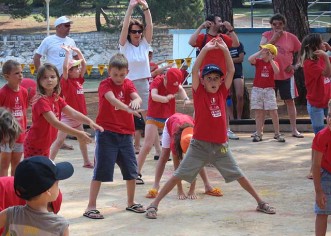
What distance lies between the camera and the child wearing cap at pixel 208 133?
7.92m

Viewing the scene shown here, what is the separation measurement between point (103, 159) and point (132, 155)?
0.31 m

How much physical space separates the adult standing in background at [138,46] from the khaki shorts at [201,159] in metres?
2.64

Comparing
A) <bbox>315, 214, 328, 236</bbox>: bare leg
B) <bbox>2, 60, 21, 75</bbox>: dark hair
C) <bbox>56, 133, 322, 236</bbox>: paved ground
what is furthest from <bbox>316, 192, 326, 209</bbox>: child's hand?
<bbox>2, 60, 21, 75</bbox>: dark hair

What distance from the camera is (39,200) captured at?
4414mm

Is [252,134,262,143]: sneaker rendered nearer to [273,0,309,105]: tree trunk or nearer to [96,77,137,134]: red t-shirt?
[273,0,309,105]: tree trunk

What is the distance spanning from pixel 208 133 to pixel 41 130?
1.53m

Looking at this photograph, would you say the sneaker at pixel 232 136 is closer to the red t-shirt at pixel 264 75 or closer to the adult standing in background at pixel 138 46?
the red t-shirt at pixel 264 75

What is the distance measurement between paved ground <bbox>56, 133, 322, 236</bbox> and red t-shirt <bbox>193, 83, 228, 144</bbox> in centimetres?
73

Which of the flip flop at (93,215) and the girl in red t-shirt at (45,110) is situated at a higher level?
the girl in red t-shirt at (45,110)

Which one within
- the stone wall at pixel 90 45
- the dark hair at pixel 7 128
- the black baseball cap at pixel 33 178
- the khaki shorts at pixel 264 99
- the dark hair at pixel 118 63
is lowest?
the stone wall at pixel 90 45

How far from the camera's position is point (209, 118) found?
26.0 feet

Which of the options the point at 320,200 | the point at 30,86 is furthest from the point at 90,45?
the point at 320,200

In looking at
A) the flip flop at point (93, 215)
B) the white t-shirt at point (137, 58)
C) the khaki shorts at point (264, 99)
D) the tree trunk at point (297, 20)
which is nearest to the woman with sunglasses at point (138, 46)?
the white t-shirt at point (137, 58)

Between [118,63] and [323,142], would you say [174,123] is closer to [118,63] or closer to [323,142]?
[118,63]
